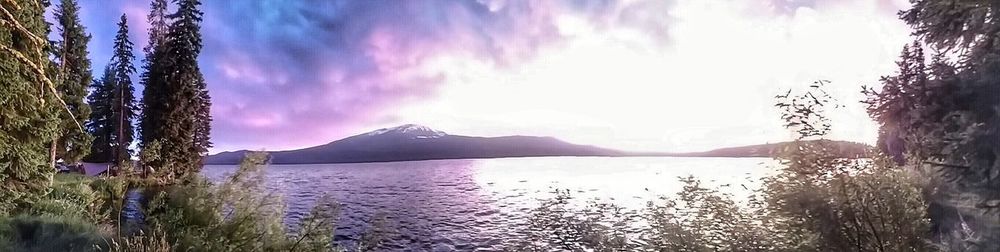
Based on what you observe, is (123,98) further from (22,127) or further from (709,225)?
(709,225)

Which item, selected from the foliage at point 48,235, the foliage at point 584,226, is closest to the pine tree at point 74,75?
the foliage at point 48,235

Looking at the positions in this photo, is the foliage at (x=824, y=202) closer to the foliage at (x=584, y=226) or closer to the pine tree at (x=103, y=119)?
the foliage at (x=584, y=226)

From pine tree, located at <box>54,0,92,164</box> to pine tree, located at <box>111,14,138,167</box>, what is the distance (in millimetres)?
3066

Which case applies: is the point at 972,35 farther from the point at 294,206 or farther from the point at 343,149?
the point at 343,149

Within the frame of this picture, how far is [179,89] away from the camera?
16016 mm

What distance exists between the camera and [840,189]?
9.91 ft

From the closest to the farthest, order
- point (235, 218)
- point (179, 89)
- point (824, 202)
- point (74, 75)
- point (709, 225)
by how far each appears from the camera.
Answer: point (824, 202), point (709, 225), point (235, 218), point (74, 75), point (179, 89)

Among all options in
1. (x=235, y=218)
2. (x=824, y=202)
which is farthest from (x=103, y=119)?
(x=824, y=202)

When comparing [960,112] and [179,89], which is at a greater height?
[179,89]

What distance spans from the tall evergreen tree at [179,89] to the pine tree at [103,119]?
7189 millimetres

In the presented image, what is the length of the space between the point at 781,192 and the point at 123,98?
23.6 meters

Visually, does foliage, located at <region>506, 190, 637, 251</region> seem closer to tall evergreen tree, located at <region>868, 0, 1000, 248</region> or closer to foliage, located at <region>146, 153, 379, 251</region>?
foliage, located at <region>146, 153, 379, 251</region>

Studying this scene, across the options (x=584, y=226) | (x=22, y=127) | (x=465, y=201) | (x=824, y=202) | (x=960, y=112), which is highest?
(x=22, y=127)

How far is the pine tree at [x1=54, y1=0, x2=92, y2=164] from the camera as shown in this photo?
13680mm
